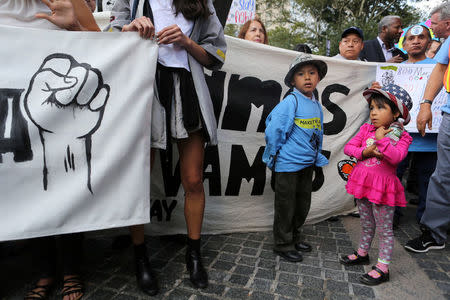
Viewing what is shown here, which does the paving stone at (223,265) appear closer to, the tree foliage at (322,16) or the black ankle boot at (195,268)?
the black ankle boot at (195,268)

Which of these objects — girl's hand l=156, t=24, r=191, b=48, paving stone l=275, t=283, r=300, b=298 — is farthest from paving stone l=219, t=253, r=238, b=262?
girl's hand l=156, t=24, r=191, b=48

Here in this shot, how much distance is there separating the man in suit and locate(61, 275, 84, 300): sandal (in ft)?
13.8

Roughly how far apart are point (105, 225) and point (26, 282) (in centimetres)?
84

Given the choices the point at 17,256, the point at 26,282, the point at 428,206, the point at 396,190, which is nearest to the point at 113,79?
the point at 26,282

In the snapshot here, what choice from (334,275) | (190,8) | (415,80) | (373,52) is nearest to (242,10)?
(373,52)

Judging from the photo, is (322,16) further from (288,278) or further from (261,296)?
(261,296)

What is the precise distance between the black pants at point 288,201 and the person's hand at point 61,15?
5.86 feet

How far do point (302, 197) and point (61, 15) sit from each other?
2.15 metres

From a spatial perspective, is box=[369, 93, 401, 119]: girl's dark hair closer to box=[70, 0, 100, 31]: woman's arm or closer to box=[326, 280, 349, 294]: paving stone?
box=[326, 280, 349, 294]: paving stone

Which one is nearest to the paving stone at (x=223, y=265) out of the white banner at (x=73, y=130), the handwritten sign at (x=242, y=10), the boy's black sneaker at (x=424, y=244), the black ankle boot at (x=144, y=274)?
the black ankle boot at (x=144, y=274)

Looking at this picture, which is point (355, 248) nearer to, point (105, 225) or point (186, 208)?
point (186, 208)

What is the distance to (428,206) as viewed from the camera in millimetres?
2785

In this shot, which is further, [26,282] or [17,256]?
[17,256]

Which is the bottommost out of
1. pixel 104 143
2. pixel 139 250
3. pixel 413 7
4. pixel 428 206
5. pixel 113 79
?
pixel 139 250
